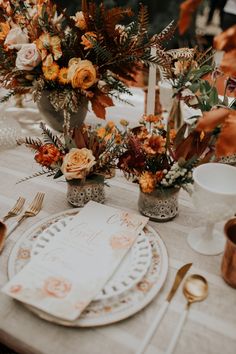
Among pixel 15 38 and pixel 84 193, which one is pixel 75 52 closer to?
pixel 15 38

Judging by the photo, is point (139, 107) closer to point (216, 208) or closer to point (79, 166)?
point (79, 166)

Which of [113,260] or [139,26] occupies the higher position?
[139,26]

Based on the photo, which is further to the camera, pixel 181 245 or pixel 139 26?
pixel 139 26

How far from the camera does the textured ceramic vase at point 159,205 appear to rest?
2.84 ft

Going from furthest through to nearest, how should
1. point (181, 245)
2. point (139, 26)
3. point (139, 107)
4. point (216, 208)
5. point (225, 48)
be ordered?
point (139, 107)
point (139, 26)
point (181, 245)
point (216, 208)
point (225, 48)

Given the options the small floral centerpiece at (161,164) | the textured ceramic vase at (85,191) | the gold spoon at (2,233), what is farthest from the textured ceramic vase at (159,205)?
the gold spoon at (2,233)

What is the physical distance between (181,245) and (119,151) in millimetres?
260

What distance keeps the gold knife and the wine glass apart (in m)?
0.09

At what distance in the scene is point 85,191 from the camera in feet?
3.04

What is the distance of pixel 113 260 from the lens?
0.75m

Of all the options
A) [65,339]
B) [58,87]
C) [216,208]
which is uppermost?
[58,87]

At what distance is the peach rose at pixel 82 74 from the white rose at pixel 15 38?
0.64ft

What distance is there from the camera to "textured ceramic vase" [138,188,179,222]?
34.0 inches

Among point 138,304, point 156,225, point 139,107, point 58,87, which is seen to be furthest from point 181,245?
point 139,107
